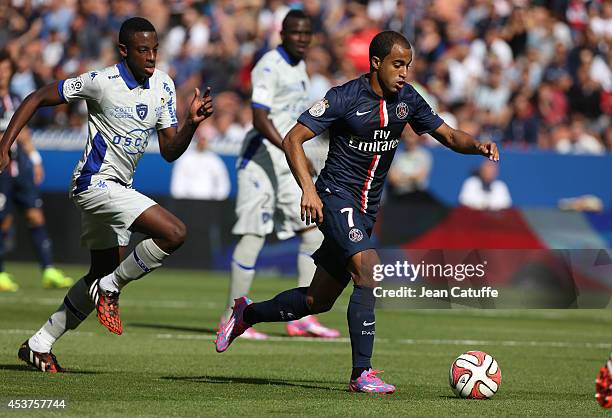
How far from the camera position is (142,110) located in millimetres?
9414

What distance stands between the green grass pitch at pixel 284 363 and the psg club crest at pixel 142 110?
188cm

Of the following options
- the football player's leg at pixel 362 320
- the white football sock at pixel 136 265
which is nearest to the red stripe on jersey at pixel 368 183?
the football player's leg at pixel 362 320

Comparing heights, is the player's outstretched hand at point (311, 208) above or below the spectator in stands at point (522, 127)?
below

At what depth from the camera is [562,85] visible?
80.2ft

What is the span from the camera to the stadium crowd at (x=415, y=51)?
23.6 metres

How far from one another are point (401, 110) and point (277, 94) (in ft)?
12.8

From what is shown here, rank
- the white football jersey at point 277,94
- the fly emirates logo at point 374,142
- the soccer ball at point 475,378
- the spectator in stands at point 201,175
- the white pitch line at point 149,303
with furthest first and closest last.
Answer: the spectator in stands at point 201,175
the white pitch line at point 149,303
the white football jersey at point 277,94
the fly emirates logo at point 374,142
the soccer ball at point 475,378

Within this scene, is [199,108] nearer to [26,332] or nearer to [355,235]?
[355,235]

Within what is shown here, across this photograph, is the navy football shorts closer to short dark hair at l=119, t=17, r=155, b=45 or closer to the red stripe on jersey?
the red stripe on jersey

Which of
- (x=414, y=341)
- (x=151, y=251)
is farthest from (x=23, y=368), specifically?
(x=414, y=341)

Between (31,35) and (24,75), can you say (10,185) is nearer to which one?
(24,75)

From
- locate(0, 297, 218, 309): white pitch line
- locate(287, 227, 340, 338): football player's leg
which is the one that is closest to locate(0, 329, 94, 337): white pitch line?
locate(287, 227, 340, 338): football player's leg

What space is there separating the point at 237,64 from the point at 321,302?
16.0 m

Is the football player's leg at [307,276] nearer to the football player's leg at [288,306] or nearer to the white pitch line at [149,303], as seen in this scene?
the white pitch line at [149,303]
